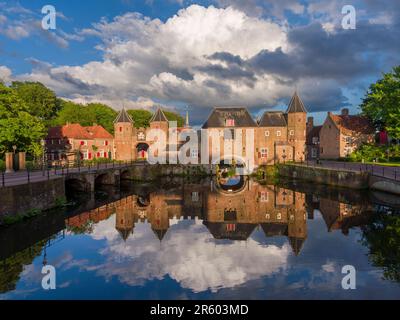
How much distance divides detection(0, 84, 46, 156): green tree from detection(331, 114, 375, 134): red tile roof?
46.7 m

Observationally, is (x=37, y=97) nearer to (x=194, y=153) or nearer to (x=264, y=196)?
(x=194, y=153)

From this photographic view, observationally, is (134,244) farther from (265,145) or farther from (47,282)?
(265,145)

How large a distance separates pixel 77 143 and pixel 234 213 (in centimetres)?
4159

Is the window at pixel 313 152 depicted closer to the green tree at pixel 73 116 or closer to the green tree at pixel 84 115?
the green tree at pixel 84 115

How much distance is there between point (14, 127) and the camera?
94.5ft

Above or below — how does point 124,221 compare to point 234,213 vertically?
below

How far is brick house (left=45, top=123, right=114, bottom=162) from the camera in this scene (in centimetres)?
5292

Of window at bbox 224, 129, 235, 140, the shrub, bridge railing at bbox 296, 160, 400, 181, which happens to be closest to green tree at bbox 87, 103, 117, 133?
window at bbox 224, 129, 235, 140

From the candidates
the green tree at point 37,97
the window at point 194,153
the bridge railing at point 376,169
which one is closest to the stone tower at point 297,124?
the bridge railing at point 376,169

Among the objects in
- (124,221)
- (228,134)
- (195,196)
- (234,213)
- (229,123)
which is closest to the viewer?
(124,221)

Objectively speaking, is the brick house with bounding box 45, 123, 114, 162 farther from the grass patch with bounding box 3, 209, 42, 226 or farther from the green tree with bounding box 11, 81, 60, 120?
the grass patch with bounding box 3, 209, 42, 226

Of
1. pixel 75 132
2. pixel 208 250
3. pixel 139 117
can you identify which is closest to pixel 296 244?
pixel 208 250

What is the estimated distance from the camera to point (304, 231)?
1717 cm

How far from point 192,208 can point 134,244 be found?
9.50 m
